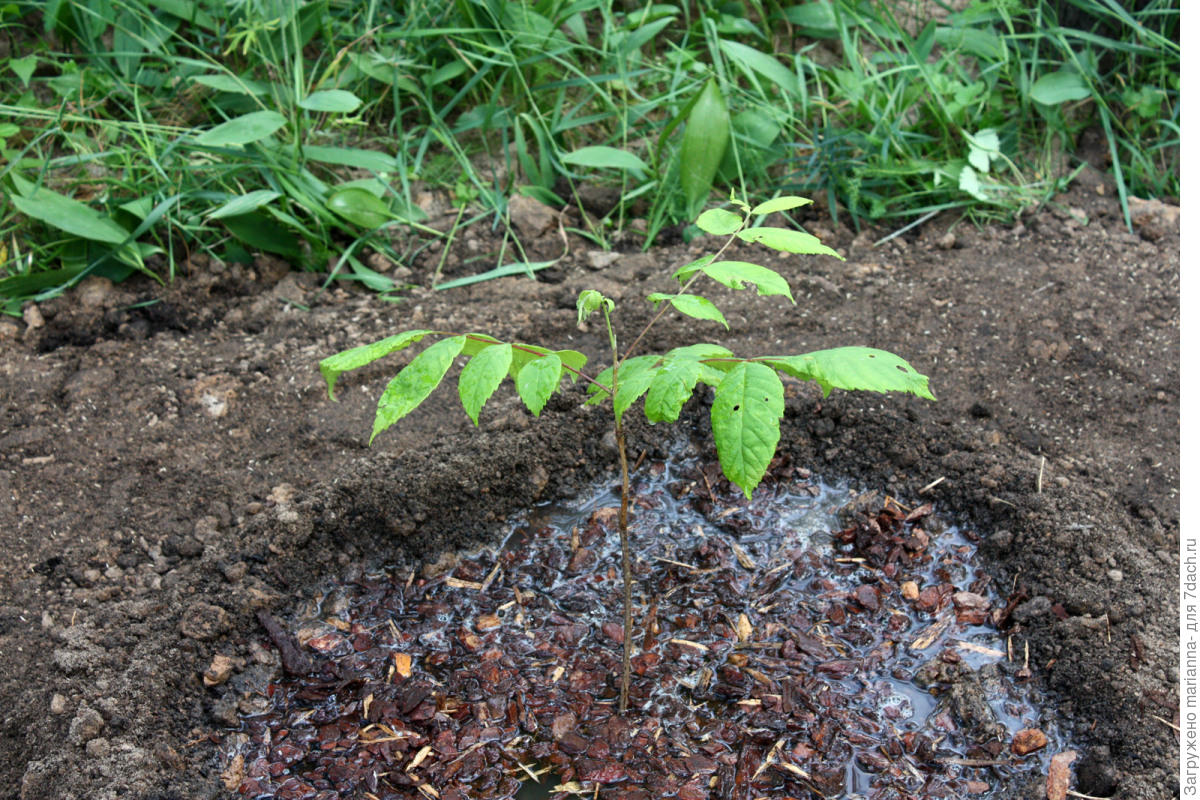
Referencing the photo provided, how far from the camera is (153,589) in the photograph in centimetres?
197

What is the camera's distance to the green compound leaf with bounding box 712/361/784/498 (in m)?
1.24

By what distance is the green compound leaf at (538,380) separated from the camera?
1308 millimetres

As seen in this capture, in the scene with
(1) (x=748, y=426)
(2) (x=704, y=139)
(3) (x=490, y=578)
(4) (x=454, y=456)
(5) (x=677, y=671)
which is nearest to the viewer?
(1) (x=748, y=426)

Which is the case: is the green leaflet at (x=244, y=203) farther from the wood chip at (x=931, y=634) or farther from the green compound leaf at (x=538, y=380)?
the wood chip at (x=931, y=634)

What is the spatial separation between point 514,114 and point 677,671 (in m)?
2.01

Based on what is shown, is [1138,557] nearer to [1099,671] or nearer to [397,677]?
[1099,671]

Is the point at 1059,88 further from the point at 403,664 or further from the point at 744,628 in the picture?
the point at 403,664

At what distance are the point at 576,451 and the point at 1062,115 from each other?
7.18ft

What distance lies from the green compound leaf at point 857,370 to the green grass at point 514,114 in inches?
61.7

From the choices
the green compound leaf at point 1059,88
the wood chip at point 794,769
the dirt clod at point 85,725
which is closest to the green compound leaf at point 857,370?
the wood chip at point 794,769

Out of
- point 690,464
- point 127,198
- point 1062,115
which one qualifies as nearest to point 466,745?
point 690,464

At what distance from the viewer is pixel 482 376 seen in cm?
131

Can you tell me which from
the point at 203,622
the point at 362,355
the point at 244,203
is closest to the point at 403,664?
the point at 203,622

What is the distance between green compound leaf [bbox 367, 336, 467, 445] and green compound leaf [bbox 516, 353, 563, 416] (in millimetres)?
112
